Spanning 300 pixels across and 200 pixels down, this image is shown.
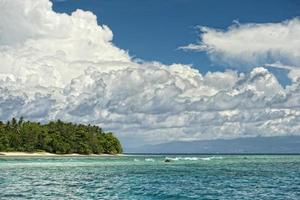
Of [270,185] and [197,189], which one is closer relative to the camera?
[197,189]

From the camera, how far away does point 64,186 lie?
227 feet

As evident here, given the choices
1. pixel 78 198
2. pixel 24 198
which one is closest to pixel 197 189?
pixel 78 198

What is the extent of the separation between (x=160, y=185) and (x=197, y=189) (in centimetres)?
718

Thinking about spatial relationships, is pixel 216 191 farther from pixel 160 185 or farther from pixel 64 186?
pixel 64 186

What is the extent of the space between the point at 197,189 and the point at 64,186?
1813 cm

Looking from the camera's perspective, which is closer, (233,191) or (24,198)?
(24,198)

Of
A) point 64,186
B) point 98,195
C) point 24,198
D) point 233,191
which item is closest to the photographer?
point 24,198

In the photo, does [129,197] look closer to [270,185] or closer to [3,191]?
[3,191]

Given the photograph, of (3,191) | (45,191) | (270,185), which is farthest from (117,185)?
(270,185)

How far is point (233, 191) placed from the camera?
205 feet

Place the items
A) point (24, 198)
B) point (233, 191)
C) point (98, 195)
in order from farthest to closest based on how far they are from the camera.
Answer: point (233, 191)
point (98, 195)
point (24, 198)

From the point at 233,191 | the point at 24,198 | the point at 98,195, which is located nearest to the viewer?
the point at 24,198

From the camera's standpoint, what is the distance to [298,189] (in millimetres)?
64875

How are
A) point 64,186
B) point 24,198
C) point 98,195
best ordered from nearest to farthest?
1. point 24,198
2. point 98,195
3. point 64,186
